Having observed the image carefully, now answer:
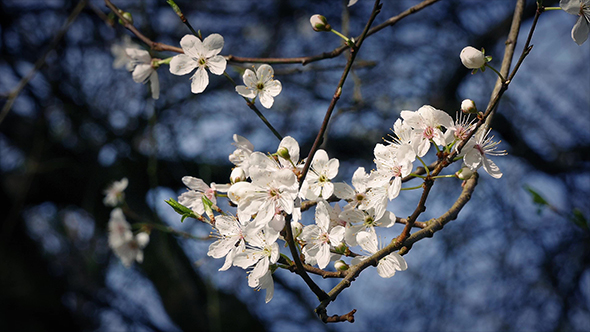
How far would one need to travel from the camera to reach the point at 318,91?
2631 mm

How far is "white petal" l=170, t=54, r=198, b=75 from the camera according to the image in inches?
39.5

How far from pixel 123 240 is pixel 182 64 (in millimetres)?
993

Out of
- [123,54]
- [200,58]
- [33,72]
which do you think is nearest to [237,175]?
[200,58]

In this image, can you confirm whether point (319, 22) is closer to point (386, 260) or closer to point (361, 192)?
point (361, 192)

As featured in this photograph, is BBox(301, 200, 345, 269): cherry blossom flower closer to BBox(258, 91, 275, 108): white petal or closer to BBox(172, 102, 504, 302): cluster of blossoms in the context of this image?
BBox(172, 102, 504, 302): cluster of blossoms

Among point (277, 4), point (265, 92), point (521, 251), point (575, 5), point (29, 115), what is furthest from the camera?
point (29, 115)

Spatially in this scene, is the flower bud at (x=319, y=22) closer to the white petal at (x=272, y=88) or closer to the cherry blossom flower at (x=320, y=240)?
the white petal at (x=272, y=88)

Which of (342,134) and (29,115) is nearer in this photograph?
(342,134)

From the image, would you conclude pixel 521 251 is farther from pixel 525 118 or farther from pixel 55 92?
pixel 55 92

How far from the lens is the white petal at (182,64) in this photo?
3.29ft

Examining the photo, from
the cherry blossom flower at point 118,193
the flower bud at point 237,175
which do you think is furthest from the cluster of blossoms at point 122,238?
the flower bud at point 237,175

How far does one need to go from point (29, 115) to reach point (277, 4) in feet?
5.77

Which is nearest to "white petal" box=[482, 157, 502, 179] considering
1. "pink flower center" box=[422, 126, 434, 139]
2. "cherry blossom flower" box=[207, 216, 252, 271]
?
"pink flower center" box=[422, 126, 434, 139]

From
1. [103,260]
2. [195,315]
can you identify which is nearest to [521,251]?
[195,315]
